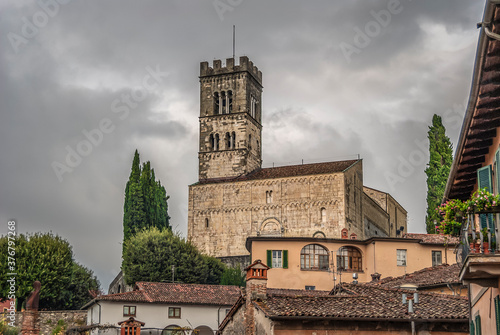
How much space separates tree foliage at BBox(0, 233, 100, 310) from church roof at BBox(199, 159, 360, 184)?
1126 inches

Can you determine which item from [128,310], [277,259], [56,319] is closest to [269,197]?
[277,259]

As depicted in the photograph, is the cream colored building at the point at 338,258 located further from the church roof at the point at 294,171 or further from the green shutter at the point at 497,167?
the green shutter at the point at 497,167

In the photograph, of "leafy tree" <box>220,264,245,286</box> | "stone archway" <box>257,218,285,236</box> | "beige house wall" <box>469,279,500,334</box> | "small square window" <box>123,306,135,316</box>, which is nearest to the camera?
"beige house wall" <box>469,279,500,334</box>

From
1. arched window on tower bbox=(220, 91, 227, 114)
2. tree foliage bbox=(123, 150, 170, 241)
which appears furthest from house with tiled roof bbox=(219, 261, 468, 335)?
arched window on tower bbox=(220, 91, 227, 114)

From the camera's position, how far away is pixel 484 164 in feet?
46.5

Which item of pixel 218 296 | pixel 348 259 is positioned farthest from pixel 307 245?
pixel 218 296

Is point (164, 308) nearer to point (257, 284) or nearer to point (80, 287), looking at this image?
point (80, 287)

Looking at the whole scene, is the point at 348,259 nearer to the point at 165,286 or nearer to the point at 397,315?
the point at 165,286

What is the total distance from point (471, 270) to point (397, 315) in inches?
549

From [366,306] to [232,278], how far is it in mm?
48035

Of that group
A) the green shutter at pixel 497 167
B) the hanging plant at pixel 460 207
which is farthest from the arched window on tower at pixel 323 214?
the green shutter at pixel 497 167

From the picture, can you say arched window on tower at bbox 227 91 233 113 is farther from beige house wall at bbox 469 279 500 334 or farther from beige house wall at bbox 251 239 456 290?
beige house wall at bbox 469 279 500 334

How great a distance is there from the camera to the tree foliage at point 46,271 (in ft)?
202

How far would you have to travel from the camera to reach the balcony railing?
1118 centimetres
